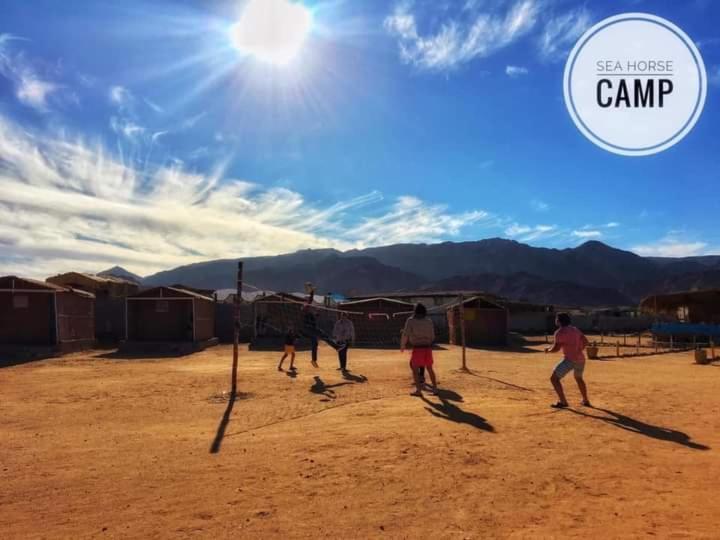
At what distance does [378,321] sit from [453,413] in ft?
68.9

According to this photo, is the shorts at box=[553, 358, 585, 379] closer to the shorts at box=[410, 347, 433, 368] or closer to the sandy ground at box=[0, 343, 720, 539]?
the sandy ground at box=[0, 343, 720, 539]

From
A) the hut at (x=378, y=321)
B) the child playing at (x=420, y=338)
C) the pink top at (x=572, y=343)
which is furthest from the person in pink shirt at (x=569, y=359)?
the hut at (x=378, y=321)

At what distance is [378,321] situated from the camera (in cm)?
2914

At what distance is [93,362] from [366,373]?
10.7 meters

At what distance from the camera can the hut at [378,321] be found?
2886 centimetres

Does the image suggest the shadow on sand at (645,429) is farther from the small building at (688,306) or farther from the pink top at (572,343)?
the small building at (688,306)

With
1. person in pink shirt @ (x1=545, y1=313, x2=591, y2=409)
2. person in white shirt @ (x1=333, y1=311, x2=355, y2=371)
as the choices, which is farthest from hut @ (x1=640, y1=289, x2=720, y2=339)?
person in pink shirt @ (x1=545, y1=313, x2=591, y2=409)

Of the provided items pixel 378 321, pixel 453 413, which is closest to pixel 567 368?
pixel 453 413

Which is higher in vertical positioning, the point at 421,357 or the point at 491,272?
the point at 491,272

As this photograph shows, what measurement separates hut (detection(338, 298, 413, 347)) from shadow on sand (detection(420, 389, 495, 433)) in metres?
18.9

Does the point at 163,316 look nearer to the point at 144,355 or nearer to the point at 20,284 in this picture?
the point at 144,355

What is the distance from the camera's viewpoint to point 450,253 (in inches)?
6004

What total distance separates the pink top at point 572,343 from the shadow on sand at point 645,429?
88 cm

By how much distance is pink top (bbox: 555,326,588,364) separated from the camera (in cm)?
878
